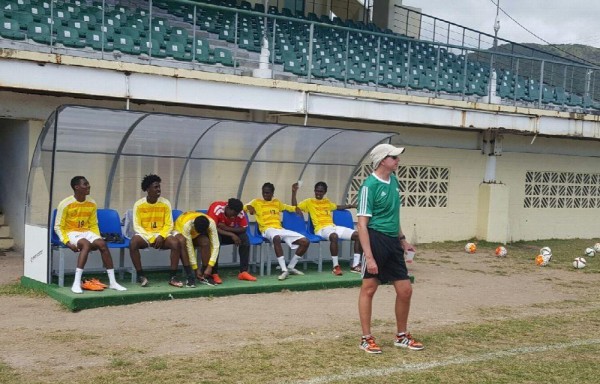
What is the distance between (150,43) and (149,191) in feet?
13.5

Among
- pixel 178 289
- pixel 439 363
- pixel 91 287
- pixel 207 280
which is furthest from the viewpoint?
pixel 207 280

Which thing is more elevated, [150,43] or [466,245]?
[150,43]

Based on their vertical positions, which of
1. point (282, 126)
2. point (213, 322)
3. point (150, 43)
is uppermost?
point (150, 43)

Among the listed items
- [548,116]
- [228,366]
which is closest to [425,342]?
[228,366]

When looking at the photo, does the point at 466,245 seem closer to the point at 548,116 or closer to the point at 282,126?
the point at 548,116

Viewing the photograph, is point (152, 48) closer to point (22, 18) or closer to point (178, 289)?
point (22, 18)

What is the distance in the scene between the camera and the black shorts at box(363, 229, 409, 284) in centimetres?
698

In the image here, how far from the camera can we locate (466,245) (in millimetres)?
16953

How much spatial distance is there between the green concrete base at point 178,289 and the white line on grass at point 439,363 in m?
3.55

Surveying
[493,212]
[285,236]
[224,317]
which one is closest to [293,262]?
[285,236]

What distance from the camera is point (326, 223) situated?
39.2 feet

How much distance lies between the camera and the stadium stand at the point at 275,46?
43.0ft

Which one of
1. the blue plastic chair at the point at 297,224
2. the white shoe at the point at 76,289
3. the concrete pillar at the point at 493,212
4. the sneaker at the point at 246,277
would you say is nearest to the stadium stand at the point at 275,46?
the concrete pillar at the point at 493,212

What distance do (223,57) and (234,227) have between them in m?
5.00
